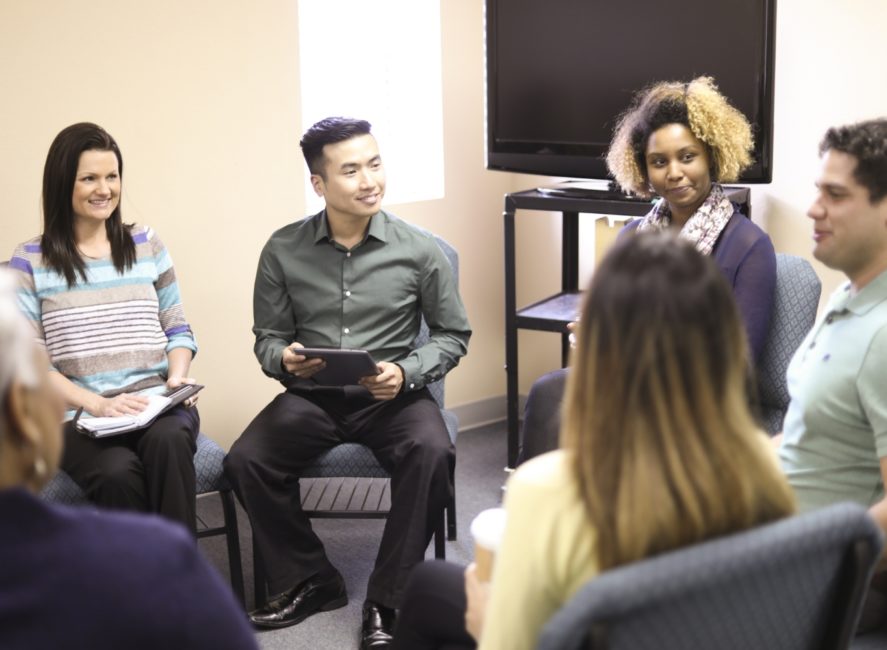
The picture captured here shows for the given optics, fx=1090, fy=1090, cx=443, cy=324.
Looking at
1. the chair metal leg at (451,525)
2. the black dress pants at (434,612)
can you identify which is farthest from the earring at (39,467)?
the chair metal leg at (451,525)

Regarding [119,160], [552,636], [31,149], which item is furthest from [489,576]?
[31,149]

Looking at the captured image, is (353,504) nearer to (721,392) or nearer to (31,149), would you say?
(31,149)

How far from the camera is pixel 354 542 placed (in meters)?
3.46

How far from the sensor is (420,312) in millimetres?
3148

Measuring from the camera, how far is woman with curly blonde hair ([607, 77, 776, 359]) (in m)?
2.60

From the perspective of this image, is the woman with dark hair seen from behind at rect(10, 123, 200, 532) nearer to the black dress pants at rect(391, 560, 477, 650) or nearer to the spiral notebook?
the spiral notebook

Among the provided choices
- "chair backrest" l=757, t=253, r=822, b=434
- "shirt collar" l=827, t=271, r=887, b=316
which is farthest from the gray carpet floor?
"shirt collar" l=827, t=271, r=887, b=316

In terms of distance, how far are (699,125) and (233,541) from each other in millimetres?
1633

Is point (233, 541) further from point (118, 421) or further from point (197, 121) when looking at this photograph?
point (197, 121)

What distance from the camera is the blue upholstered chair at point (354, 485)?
2936 mm

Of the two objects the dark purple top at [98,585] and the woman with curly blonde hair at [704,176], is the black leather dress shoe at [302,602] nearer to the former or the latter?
the woman with curly blonde hair at [704,176]

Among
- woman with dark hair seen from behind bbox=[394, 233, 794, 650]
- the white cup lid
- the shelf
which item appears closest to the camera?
woman with dark hair seen from behind bbox=[394, 233, 794, 650]

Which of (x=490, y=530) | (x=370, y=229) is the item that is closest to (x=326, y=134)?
(x=370, y=229)

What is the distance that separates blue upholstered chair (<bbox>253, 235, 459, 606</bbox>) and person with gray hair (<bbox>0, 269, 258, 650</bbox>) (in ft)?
5.65
